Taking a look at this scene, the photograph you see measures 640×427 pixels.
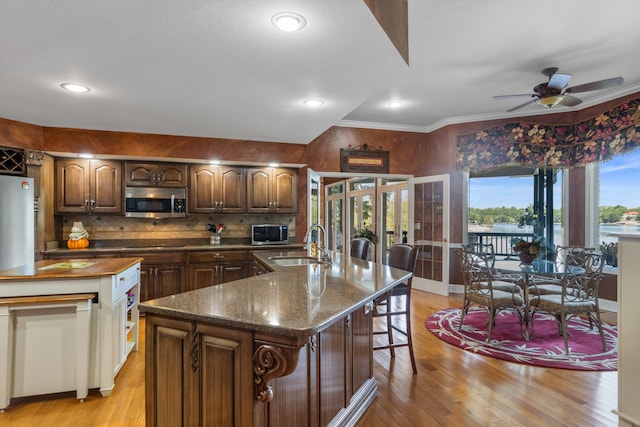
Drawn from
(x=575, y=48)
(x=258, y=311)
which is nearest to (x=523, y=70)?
(x=575, y=48)

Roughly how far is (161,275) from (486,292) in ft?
13.1

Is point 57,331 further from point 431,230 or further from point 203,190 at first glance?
point 431,230

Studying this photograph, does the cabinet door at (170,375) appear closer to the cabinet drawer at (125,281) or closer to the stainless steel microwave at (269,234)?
the cabinet drawer at (125,281)

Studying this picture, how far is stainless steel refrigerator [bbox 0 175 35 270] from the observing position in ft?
12.3

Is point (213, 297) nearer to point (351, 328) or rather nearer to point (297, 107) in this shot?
point (351, 328)

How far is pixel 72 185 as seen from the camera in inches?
177

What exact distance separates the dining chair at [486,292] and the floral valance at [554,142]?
218cm


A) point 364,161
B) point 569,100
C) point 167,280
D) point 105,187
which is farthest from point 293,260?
point 569,100

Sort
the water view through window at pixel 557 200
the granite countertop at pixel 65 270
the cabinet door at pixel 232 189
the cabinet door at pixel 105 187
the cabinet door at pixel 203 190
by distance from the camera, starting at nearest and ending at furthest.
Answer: the granite countertop at pixel 65 270 → the water view through window at pixel 557 200 → the cabinet door at pixel 105 187 → the cabinet door at pixel 203 190 → the cabinet door at pixel 232 189

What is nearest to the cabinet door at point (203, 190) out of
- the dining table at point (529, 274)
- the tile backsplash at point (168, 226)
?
the tile backsplash at point (168, 226)

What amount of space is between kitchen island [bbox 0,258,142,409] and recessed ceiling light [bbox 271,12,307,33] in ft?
6.73

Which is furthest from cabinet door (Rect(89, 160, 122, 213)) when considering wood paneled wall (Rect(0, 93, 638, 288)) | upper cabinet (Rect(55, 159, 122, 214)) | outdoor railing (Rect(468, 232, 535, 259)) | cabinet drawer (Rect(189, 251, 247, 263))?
outdoor railing (Rect(468, 232, 535, 259))

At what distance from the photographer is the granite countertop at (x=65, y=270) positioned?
7.54 feet

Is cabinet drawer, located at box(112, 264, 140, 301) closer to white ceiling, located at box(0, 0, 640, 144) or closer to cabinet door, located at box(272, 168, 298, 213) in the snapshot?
white ceiling, located at box(0, 0, 640, 144)
